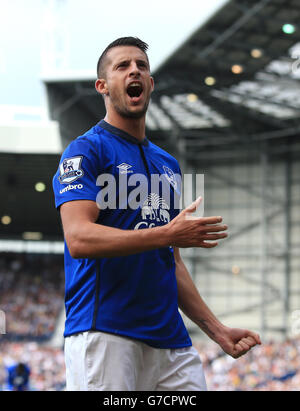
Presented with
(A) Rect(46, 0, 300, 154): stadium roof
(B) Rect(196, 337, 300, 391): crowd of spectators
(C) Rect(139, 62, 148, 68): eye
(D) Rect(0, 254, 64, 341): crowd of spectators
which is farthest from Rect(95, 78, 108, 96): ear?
(D) Rect(0, 254, 64, 341): crowd of spectators

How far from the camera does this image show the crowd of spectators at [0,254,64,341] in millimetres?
32625

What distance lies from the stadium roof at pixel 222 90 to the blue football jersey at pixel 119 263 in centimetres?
1896

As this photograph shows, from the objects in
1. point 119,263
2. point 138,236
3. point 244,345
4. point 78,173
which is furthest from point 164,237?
point 244,345

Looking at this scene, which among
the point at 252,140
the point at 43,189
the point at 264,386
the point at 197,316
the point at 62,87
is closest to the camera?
the point at 197,316

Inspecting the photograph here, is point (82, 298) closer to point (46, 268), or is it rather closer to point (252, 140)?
point (252, 140)

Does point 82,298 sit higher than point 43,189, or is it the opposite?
point 43,189

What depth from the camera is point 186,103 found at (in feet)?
91.2

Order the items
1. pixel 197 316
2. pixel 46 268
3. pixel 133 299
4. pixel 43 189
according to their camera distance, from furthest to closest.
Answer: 1. pixel 46 268
2. pixel 43 189
3. pixel 197 316
4. pixel 133 299

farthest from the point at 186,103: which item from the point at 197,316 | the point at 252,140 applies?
the point at 197,316

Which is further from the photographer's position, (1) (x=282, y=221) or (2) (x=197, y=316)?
(1) (x=282, y=221)

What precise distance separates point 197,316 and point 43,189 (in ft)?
100

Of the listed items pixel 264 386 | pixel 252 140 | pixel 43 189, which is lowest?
pixel 264 386

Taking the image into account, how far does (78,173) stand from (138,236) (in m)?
0.37

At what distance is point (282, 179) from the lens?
31.0 meters
